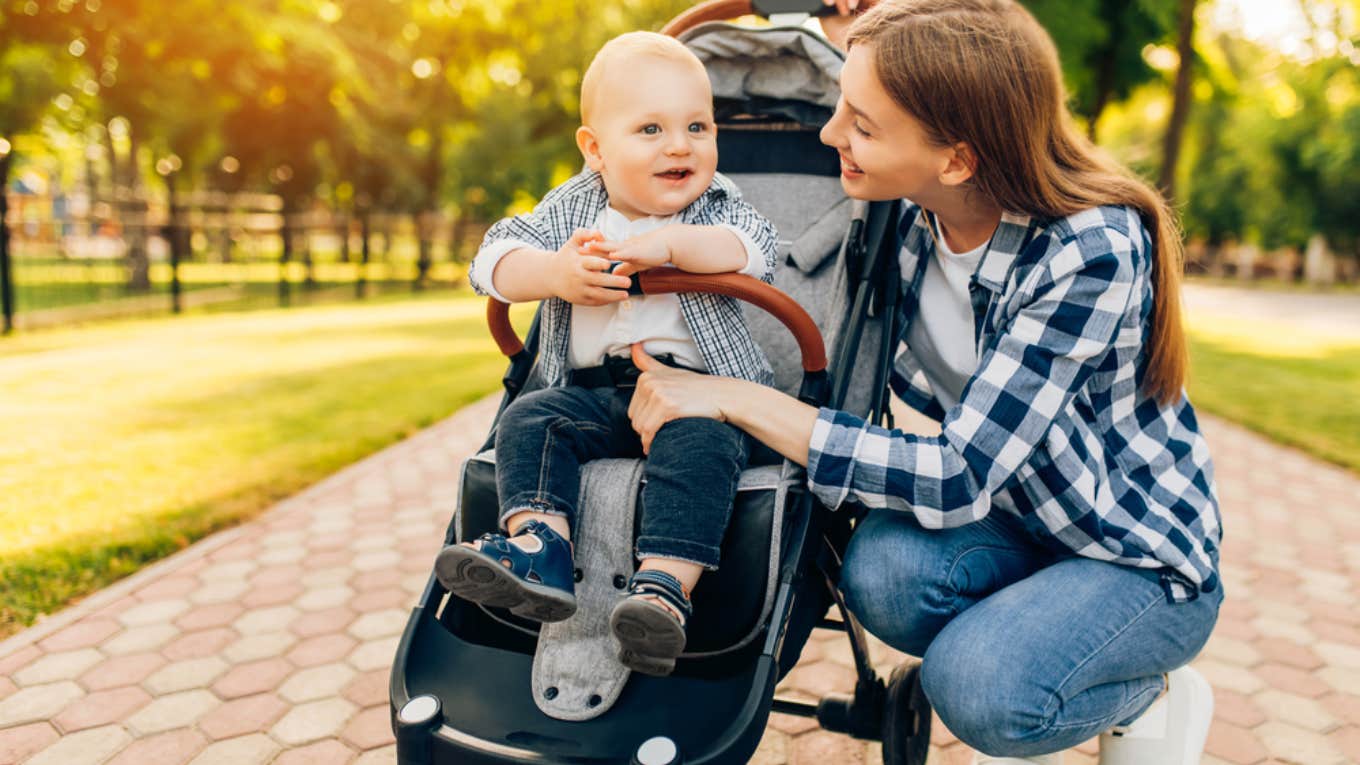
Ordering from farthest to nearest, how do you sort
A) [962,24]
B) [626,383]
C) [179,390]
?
[179,390] → [626,383] → [962,24]

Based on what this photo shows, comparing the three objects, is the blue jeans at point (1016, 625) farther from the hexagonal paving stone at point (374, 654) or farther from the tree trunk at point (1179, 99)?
the tree trunk at point (1179, 99)

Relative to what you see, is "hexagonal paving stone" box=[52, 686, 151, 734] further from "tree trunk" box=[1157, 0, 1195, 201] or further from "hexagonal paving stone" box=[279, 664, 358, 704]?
"tree trunk" box=[1157, 0, 1195, 201]

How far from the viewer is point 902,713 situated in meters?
2.38

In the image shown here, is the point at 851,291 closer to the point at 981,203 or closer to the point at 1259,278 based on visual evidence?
the point at 981,203

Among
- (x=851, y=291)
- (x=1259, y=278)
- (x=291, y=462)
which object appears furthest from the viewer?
(x=1259, y=278)

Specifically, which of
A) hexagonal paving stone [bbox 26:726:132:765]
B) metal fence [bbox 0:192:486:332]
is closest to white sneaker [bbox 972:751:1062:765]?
hexagonal paving stone [bbox 26:726:132:765]

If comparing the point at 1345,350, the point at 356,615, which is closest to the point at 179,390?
the point at 356,615

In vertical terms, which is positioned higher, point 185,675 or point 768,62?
point 768,62

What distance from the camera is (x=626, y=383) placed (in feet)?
7.34

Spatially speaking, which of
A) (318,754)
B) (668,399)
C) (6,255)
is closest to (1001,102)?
(668,399)

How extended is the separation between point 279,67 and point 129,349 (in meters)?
9.68

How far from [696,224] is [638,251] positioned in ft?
1.03

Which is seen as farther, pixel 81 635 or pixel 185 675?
pixel 81 635

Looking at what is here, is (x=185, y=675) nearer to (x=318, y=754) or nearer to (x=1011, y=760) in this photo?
(x=318, y=754)
